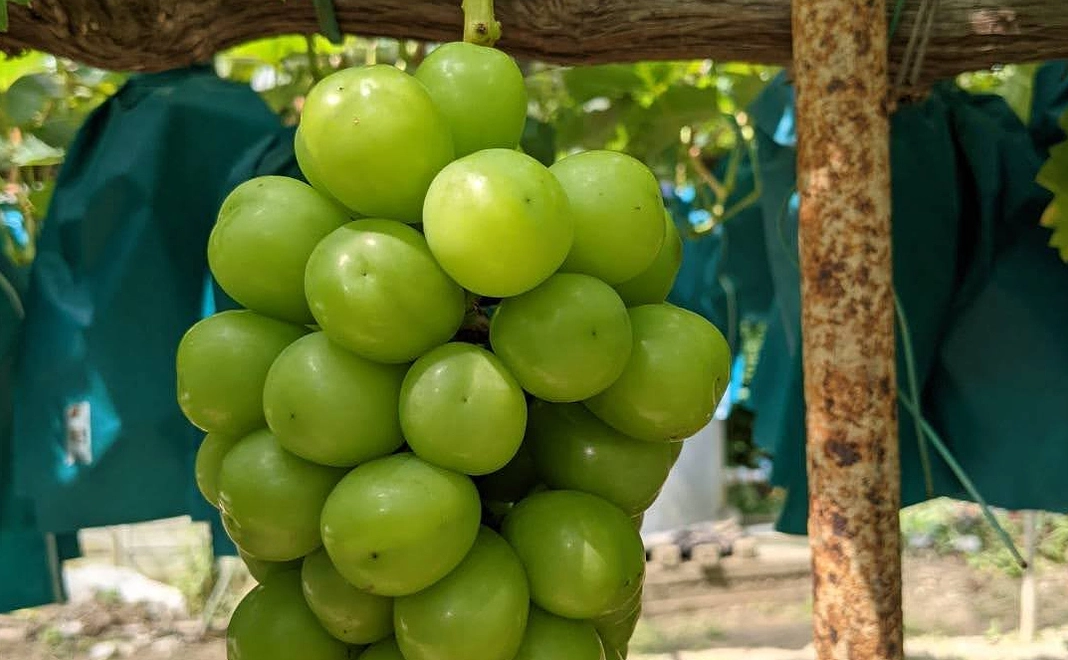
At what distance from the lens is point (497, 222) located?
0.40 m

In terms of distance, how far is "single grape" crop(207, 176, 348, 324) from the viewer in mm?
457

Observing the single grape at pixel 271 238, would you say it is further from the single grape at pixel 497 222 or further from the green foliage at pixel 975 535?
the green foliage at pixel 975 535

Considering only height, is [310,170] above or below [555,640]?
above

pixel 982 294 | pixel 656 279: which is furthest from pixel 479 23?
pixel 982 294

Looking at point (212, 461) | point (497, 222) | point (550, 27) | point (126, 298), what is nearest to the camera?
point (497, 222)

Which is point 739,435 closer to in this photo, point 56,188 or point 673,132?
point 673,132

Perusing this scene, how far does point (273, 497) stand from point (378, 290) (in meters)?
0.11

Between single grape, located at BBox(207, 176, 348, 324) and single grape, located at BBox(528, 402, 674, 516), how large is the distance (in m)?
0.14

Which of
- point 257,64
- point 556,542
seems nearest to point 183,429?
point 556,542

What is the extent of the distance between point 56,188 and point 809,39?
0.67 meters

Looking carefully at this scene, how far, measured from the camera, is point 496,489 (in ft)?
1.64

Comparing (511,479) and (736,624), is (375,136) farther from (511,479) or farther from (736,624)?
(736,624)

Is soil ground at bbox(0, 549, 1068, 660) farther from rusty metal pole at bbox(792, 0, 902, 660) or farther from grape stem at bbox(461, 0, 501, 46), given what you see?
grape stem at bbox(461, 0, 501, 46)

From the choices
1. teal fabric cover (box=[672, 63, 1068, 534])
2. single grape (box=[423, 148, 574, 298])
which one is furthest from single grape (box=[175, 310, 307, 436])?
teal fabric cover (box=[672, 63, 1068, 534])
